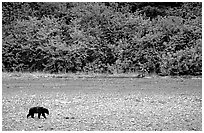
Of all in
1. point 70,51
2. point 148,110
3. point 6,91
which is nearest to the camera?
point 148,110

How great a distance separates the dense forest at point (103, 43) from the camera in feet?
61.7

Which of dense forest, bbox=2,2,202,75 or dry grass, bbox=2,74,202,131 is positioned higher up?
dense forest, bbox=2,2,202,75

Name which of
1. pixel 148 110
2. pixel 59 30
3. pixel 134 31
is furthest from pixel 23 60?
pixel 148 110

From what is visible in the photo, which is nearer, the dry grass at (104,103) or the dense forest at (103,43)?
the dry grass at (104,103)

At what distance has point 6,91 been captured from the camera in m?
12.8

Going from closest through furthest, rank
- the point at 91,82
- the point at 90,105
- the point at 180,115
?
the point at 180,115 → the point at 90,105 → the point at 91,82

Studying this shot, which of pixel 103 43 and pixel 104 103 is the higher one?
pixel 103 43

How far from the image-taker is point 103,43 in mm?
19484

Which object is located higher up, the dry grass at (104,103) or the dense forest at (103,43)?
the dense forest at (103,43)

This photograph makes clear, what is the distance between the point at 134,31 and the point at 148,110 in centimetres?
1055

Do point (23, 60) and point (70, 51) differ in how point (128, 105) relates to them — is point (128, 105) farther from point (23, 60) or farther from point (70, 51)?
point (23, 60)

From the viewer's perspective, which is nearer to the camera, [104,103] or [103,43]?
[104,103]

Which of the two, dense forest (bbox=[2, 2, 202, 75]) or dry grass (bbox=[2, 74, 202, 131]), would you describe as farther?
dense forest (bbox=[2, 2, 202, 75])

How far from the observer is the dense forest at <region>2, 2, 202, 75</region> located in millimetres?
18812
